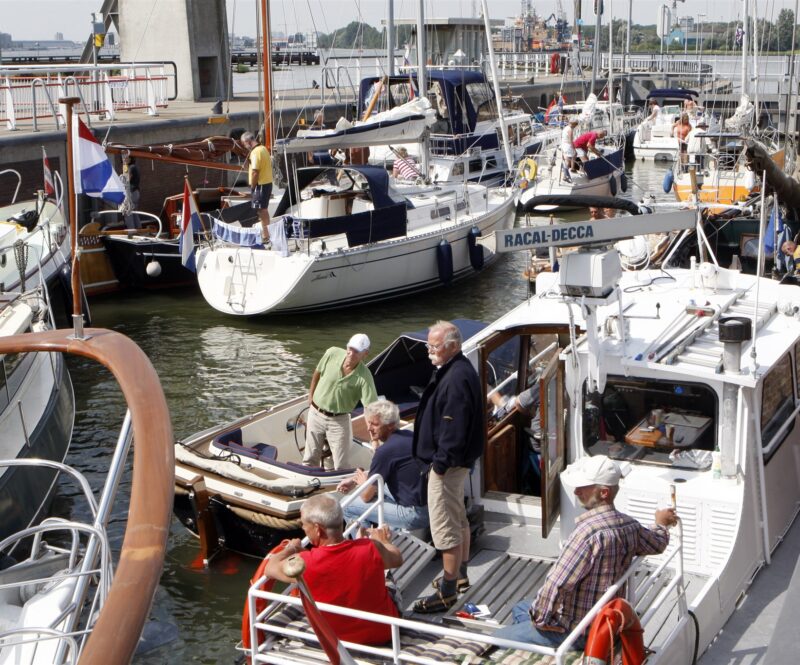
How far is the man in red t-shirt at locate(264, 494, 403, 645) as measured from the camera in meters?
5.69

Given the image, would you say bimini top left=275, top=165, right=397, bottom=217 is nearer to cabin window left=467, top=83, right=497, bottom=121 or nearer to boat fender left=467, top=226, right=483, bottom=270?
boat fender left=467, top=226, right=483, bottom=270

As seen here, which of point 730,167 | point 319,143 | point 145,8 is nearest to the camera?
point 319,143

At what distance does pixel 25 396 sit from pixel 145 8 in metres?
25.9

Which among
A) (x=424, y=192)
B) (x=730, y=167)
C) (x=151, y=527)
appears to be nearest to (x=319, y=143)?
(x=424, y=192)

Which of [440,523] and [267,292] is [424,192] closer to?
[267,292]

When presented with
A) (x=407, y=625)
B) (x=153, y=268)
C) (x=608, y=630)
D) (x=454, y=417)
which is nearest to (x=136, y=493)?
(x=407, y=625)

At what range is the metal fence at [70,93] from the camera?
22.8 meters

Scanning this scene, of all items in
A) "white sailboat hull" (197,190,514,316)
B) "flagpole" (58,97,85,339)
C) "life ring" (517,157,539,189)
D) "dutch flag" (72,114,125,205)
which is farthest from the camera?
"life ring" (517,157,539,189)

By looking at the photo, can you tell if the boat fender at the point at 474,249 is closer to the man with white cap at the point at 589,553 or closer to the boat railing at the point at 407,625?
the boat railing at the point at 407,625

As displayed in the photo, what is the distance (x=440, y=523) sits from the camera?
6930mm

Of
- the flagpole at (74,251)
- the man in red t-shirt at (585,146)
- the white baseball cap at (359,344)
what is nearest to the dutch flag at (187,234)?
the flagpole at (74,251)

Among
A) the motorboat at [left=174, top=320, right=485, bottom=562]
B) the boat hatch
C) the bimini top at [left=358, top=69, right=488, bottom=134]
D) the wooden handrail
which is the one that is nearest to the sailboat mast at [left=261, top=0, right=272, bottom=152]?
the bimini top at [left=358, top=69, right=488, bottom=134]

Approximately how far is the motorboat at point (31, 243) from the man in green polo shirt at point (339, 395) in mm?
5540

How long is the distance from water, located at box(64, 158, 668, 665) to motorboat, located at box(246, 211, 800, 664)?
262 cm
